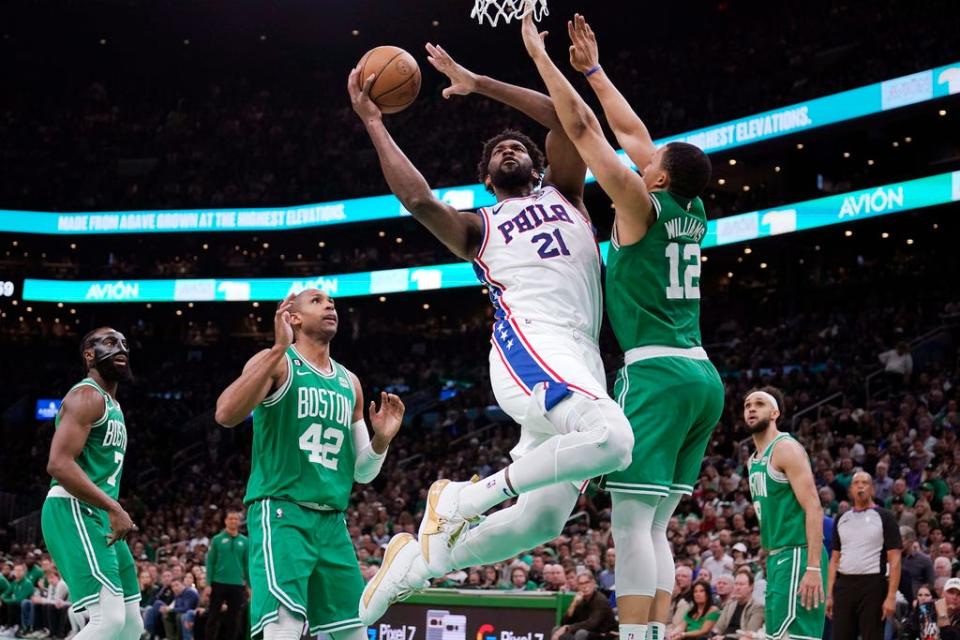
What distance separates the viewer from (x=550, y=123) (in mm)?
5738

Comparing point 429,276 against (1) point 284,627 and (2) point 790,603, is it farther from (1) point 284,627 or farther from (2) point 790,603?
(1) point 284,627

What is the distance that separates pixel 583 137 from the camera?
5.14 meters

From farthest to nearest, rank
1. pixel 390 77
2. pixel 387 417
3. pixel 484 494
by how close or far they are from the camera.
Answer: pixel 387 417
pixel 390 77
pixel 484 494

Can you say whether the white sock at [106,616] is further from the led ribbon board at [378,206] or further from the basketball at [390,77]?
the led ribbon board at [378,206]

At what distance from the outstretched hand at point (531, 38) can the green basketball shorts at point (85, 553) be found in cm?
391

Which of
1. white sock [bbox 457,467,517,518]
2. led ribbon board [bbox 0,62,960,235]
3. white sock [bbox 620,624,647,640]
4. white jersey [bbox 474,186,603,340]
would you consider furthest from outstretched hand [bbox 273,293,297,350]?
led ribbon board [bbox 0,62,960,235]

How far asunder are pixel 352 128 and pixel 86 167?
970cm

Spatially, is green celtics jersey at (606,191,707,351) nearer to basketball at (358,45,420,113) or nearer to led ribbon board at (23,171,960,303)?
basketball at (358,45,420,113)

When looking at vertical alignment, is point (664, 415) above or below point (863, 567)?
above

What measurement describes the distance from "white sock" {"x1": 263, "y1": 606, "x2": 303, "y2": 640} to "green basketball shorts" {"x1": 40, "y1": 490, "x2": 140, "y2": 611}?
1508 millimetres

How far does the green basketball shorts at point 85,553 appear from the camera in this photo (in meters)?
6.54

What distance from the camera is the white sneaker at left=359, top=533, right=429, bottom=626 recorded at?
558cm

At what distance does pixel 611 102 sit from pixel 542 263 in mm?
895

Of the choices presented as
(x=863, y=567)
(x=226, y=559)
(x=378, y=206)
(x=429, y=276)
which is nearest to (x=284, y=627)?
(x=863, y=567)
